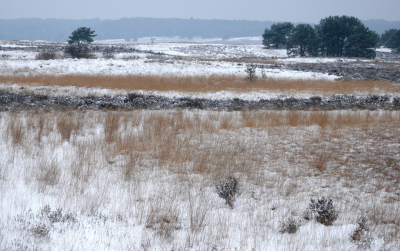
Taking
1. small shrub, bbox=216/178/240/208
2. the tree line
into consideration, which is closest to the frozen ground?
small shrub, bbox=216/178/240/208

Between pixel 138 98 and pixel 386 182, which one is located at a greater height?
pixel 138 98

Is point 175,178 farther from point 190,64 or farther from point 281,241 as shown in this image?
point 190,64

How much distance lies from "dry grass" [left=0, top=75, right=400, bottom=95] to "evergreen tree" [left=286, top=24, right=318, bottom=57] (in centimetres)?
3555

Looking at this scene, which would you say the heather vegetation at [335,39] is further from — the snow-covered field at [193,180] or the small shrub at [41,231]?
the small shrub at [41,231]

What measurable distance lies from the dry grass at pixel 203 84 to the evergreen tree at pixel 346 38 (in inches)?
1464

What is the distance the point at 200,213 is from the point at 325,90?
15.8 metres

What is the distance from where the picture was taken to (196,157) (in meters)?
7.11

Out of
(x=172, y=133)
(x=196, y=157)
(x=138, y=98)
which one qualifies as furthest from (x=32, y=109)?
(x=196, y=157)

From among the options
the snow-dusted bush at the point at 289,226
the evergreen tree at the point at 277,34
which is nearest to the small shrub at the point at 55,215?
the snow-dusted bush at the point at 289,226

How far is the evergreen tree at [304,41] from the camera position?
54.1 metres

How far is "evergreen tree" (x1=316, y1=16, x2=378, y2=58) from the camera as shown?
175ft

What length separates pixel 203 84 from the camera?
1928 centimetres

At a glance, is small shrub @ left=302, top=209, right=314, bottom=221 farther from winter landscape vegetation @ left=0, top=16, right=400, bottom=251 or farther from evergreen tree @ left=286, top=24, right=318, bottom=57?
evergreen tree @ left=286, top=24, right=318, bottom=57

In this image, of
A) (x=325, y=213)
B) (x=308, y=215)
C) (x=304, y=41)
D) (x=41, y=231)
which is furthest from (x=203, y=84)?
(x=304, y=41)
